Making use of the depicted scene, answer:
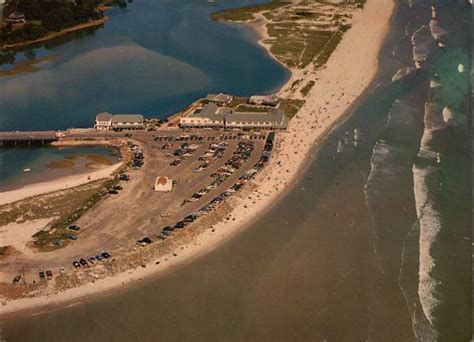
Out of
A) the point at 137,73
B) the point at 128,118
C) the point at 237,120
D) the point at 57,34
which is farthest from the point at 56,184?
the point at 57,34

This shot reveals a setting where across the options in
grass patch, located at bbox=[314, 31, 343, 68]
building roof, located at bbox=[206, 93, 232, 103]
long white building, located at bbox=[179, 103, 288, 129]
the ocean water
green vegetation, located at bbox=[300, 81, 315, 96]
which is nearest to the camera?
long white building, located at bbox=[179, 103, 288, 129]

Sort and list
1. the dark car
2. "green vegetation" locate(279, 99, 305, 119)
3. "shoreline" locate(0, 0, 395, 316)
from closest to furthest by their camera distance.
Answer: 1. "shoreline" locate(0, 0, 395, 316)
2. the dark car
3. "green vegetation" locate(279, 99, 305, 119)

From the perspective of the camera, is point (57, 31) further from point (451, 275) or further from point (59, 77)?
point (451, 275)

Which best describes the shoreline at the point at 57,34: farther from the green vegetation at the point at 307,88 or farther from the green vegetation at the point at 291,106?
the green vegetation at the point at 291,106

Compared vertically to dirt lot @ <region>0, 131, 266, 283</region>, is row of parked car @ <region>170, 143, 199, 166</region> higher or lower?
higher

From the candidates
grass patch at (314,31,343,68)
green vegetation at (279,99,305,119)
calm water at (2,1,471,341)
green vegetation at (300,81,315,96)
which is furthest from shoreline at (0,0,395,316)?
calm water at (2,1,471,341)

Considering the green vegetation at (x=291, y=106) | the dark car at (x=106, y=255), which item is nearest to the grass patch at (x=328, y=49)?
the green vegetation at (x=291, y=106)

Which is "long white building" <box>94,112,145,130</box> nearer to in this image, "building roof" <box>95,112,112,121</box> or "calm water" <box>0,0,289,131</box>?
"building roof" <box>95,112,112,121</box>
